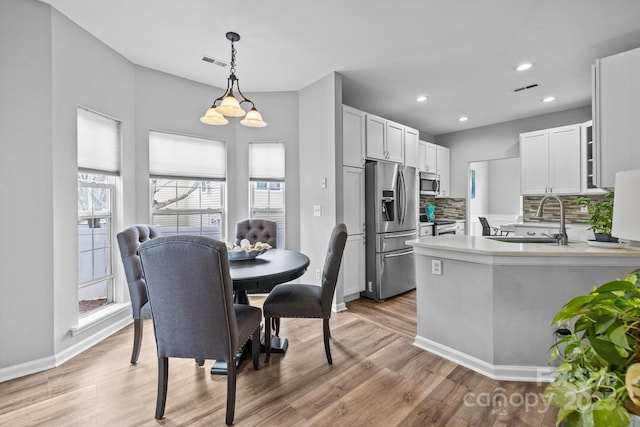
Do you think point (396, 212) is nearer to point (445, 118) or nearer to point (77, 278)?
point (445, 118)

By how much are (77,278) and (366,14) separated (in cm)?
329

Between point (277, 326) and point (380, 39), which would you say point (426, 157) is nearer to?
point (380, 39)

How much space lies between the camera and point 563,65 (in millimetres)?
3121

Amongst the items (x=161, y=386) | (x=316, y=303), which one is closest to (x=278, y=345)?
(x=316, y=303)

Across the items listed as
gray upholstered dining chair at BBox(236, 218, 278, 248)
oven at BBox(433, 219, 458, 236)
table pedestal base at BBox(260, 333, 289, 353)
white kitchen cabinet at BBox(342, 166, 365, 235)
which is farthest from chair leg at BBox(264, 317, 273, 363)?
oven at BBox(433, 219, 458, 236)

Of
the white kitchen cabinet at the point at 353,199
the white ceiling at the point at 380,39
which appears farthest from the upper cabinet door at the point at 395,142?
the white kitchen cabinet at the point at 353,199

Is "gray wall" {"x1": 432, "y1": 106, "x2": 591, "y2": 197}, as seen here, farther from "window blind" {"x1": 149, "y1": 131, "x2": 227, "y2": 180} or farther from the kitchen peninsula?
"window blind" {"x1": 149, "y1": 131, "x2": 227, "y2": 180}

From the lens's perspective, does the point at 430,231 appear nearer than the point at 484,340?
No

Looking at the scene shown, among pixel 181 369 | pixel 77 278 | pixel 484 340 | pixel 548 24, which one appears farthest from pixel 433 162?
pixel 77 278

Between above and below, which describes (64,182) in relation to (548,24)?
below

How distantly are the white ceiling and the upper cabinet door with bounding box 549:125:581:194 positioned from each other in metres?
0.59

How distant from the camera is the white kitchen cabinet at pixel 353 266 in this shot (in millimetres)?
3527

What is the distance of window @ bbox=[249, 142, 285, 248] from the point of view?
3887 millimetres

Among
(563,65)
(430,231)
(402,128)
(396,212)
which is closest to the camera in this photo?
(563,65)
